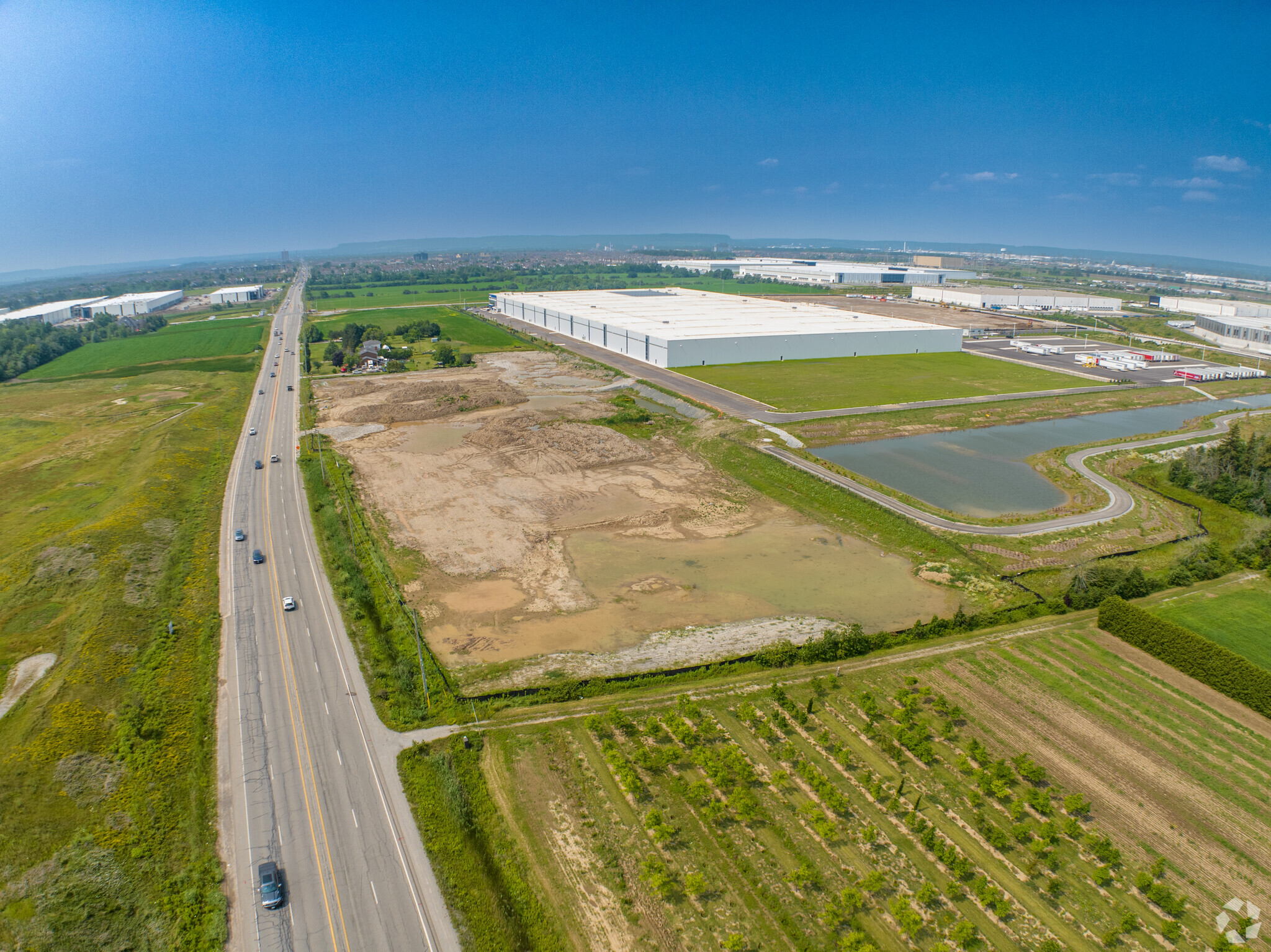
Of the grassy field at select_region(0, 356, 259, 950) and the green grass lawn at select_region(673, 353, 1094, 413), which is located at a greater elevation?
the green grass lawn at select_region(673, 353, 1094, 413)

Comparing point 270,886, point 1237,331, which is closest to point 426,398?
point 270,886

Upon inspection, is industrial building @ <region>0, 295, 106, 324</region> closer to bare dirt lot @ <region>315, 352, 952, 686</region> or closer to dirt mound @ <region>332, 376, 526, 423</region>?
dirt mound @ <region>332, 376, 526, 423</region>

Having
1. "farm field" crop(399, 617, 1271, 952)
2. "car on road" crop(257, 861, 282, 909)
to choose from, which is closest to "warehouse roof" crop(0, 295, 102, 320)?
"car on road" crop(257, 861, 282, 909)

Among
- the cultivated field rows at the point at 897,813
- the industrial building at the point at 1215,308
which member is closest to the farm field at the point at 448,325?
the cultivated field rows at the point at 897,813

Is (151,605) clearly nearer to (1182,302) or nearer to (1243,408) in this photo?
(1243,408)

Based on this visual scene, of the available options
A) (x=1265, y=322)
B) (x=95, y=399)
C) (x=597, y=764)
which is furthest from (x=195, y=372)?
(x=1265, y=322)

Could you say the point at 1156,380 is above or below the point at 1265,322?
below
